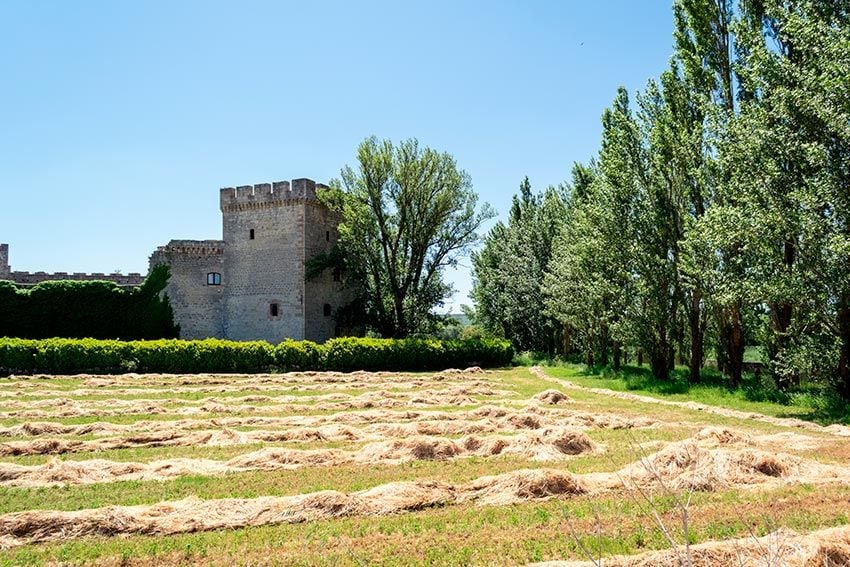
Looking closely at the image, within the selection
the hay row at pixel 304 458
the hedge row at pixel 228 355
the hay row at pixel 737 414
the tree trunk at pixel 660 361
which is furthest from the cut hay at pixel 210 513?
the hedge row at pixel 228 355

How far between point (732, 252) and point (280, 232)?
2335 cm

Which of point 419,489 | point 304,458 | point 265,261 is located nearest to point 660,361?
point 304,458

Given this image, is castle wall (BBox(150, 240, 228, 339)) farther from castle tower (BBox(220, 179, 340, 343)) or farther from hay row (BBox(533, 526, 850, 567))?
hay row (BBox(533, 526, 850, 567))

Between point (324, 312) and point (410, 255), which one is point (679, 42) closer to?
point (410, 255)

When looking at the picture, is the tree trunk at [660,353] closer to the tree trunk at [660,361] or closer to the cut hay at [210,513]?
the tree trunk at [660,361]

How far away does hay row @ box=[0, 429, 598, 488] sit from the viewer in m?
6.99

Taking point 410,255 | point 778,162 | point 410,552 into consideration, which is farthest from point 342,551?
point 410,255

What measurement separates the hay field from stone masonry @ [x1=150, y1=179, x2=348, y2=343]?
20.0m

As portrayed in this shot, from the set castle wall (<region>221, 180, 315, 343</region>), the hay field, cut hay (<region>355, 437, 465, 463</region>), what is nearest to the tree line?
the hay field

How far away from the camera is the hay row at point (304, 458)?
699cm

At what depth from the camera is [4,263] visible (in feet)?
103

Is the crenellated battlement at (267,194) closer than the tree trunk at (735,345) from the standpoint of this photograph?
No

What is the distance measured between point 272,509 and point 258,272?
92.3 feet

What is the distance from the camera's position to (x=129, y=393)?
15.9m
